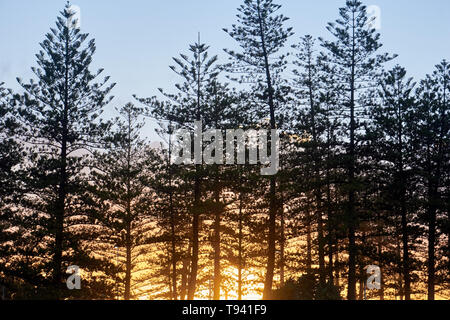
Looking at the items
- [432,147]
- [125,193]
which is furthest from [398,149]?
[125,193]

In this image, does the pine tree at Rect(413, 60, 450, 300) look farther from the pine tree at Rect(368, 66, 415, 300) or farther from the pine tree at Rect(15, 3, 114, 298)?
the pine tree at Rect(15, 3, 114, 298)

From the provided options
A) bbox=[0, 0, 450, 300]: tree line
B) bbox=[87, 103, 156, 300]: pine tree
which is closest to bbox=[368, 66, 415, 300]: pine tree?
bbox=[0, 0, 450, 300]: tree line

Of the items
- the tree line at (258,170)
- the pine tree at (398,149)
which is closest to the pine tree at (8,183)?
the tree line at (258,170)

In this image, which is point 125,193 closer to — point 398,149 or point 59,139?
point 59,139

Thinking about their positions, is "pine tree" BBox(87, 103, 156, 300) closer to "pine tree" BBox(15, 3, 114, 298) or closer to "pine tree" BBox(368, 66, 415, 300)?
"pine tree" BBox(15, 3, 114, 298)

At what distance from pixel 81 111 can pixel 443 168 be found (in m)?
19.9

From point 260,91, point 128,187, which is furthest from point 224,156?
point 128,187

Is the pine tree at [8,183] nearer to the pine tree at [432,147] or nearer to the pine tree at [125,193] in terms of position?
the pine tree at [125,193]

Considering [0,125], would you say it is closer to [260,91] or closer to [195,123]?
[195,123]

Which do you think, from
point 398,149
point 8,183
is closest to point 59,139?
point 8,183

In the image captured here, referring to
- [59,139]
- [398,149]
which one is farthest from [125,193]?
[398,149]

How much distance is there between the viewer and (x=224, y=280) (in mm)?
26062

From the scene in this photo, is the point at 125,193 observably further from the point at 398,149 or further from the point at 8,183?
the point at 398,149

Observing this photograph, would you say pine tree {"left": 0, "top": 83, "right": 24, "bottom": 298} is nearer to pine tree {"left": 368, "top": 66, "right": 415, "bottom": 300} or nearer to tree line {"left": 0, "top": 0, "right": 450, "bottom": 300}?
tree line {"left": 0, "top": 0, "right": 450, "bottom": 300}
